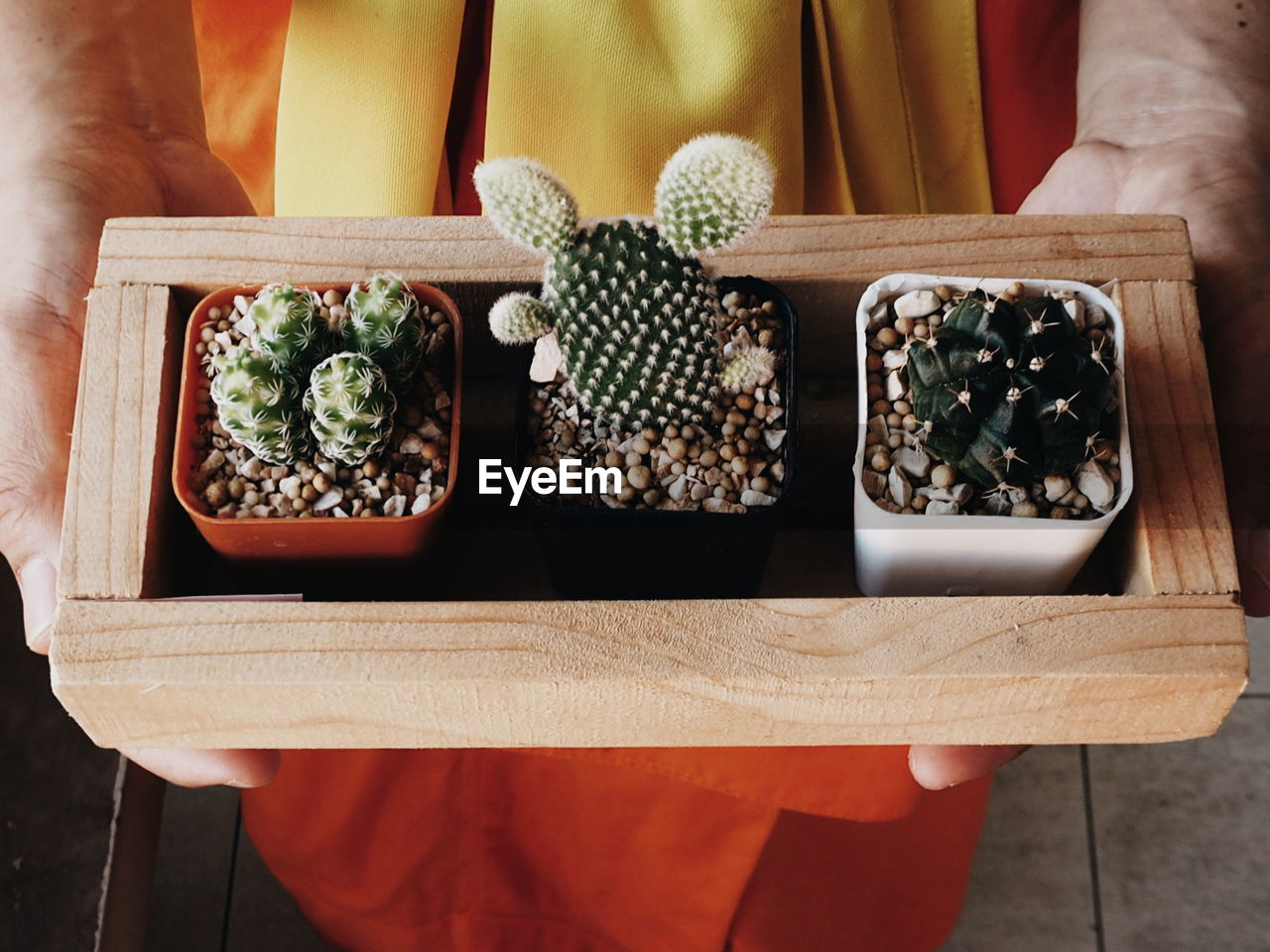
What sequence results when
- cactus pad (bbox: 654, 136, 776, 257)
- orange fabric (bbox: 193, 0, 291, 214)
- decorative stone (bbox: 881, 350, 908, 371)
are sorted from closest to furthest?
1. cactus pad (bbox: 654, 136, 776, 257)
2. decorative stone (bbox: 881, 350, 908, 371)
3. orange fabric (bbox: 193, 0, 291, 214)

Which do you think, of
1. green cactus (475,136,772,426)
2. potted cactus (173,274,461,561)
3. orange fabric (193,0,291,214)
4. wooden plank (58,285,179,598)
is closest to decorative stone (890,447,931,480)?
green cactus (475,136,772,426)

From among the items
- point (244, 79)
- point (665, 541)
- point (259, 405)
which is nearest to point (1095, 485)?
point (665, 541)

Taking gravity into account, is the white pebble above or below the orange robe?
above

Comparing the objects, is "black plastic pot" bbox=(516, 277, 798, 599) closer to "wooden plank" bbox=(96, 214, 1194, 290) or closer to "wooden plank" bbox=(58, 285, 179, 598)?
"wooden plank" bbox=(96, 214, 1194, 290)

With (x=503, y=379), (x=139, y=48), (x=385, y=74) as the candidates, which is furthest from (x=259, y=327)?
(x=139, y=48)

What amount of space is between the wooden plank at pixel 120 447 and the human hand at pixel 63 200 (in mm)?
198

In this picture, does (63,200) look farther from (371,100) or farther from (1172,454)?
(1172,454)

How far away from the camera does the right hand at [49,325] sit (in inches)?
31.0

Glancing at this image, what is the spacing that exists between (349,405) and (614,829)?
766 millimetres

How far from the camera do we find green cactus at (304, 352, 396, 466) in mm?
547

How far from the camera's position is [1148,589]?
60cm

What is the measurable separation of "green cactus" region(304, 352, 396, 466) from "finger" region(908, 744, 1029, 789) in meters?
0.50

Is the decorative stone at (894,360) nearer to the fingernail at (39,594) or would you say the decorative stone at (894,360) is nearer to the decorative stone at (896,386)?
the decorative stone at (896,386)

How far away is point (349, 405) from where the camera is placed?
55cm
